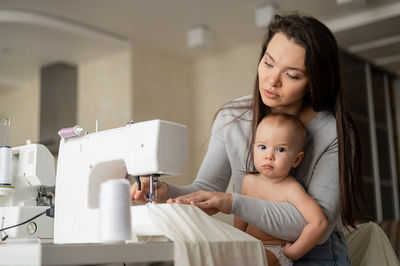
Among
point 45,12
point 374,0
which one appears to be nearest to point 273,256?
point 374,0

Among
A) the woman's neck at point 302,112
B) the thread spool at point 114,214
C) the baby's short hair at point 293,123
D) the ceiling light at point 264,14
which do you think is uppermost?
the ceiling light at point 264,14

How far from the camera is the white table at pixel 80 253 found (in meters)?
0.81

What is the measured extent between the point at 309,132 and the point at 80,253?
90 cm

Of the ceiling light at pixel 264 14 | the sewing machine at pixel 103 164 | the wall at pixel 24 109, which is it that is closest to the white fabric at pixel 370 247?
the sewing machine at pixel 103 164

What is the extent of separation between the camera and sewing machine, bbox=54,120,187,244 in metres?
1.18

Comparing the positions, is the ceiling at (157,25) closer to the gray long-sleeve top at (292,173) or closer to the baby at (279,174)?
the gray long-sleeve top at (292,173)

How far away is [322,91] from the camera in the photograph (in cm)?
150

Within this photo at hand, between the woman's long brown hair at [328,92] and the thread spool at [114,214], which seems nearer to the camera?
the thread spool at [114,214]

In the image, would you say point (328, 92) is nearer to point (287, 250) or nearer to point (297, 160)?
point (297, 160)

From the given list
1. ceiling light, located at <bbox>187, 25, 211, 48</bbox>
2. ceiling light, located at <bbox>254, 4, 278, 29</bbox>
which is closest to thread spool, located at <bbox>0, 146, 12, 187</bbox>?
ceiling light, located at <bbox>254, 4, 278, 29</bbox>

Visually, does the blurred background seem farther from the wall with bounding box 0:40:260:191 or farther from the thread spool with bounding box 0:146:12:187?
the thread spool with bounding box 0:146:12:187

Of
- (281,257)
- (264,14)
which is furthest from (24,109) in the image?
(281,257)

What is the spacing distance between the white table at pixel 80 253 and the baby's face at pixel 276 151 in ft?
1.78

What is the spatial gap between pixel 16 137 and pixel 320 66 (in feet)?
17.6
